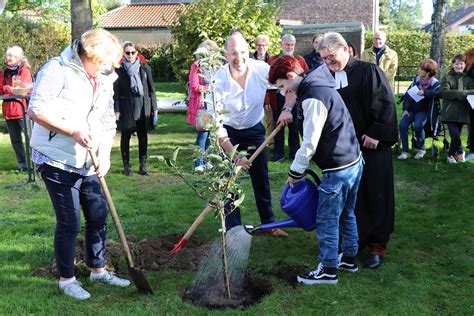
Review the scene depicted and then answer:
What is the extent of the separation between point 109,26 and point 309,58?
32567 mm

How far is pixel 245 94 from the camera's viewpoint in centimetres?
515

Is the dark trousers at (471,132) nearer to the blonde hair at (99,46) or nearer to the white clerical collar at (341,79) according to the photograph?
the white clerical collar at (341,79)

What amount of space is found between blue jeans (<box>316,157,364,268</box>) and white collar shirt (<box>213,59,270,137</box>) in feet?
3.93

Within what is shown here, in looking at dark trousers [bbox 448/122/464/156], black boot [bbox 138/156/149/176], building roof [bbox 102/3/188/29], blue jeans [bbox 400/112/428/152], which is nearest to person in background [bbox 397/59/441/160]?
blue jeans [bbox 400/112/428/152]

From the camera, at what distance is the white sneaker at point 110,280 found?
14.6 feet

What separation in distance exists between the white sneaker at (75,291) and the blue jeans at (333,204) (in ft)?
6.12

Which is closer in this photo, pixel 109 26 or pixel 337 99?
pixel 337 99

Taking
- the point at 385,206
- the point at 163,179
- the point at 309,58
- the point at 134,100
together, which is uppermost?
the point at 309,58

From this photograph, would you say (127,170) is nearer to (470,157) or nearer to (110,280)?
(110,280)

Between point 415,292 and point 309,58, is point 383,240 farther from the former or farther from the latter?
point 309,58

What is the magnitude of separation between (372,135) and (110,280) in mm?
2470

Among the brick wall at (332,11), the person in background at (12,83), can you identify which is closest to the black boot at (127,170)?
the person in background at (12,83)

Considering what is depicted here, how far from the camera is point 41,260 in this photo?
4.99m

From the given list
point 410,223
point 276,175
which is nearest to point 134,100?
point 276,175
